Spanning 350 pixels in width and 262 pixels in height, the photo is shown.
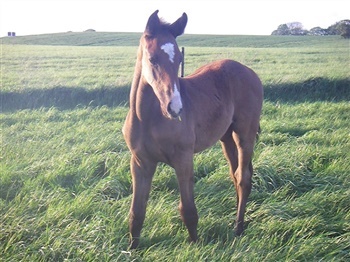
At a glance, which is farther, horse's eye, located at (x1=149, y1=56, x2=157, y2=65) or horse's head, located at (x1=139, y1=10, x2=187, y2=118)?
horse's eye, located at (x1=149, y1=56, x2=157, y2=65)

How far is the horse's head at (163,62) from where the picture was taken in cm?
284

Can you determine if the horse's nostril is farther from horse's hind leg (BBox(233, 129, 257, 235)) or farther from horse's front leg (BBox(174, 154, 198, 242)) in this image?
horse's hind leg (BBox(233, 129, 257, 235))

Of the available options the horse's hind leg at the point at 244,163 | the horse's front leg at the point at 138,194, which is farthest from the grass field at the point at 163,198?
the horse's hind leg at the point at 244,163

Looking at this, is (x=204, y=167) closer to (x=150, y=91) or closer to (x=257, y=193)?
(x=257, y=193)

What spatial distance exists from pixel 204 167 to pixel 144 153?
1932 millimetres

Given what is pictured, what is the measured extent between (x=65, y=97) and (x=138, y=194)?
832 cm

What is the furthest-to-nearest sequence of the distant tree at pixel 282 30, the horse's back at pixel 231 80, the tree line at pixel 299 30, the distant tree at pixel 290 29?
the distant tree at pixel 282 30, the distant tree at pixel 290 29, the tree line at pixel 299 30, the horse's back at pixel 231 80

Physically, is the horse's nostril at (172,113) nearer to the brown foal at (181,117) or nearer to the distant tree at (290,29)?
the brown foal at (181,117)

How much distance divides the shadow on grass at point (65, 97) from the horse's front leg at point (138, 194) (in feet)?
23.9

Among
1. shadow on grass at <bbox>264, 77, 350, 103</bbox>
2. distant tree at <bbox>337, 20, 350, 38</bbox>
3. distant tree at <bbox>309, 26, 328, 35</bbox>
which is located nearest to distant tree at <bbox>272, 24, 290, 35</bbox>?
distant tree at <bbox>309, 26, 328, 35</bbox>

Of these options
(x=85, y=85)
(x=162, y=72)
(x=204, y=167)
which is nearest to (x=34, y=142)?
(x=204, y=167)

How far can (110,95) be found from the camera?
11.3m

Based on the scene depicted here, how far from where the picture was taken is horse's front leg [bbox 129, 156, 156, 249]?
3.50 metres

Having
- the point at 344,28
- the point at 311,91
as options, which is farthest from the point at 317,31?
the point at 311,91
